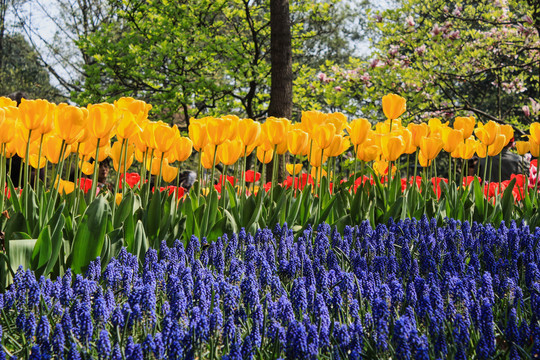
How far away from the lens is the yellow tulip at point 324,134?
9.34 feet

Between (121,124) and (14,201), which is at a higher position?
(121,124)

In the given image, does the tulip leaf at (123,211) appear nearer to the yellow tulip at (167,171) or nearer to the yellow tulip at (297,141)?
the yellow tulip at (167,171)

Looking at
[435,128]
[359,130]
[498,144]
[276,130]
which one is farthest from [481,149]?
[276,130]

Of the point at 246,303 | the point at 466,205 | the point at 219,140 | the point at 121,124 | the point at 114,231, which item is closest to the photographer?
the point at 246,303

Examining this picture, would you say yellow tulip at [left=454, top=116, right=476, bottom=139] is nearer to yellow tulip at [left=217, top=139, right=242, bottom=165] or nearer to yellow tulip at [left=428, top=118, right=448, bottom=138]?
yellow tulip at [left=428, top=118, right=448, bottom=138]

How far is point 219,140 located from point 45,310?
1.25m

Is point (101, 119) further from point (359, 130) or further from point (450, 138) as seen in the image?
point (450, 138)

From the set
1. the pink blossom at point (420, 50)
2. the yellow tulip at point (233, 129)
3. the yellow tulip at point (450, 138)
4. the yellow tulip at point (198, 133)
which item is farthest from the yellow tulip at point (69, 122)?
the pink blossom at point (420, 50)

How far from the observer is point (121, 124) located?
234 centimetres

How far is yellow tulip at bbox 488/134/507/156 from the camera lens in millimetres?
3266

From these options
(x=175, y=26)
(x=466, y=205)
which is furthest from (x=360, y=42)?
(x=466, y=205)

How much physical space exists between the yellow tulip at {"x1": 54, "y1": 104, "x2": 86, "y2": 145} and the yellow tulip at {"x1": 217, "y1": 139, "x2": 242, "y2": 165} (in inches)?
29.9

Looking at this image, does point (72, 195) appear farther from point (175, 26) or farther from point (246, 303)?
point (175, 26)

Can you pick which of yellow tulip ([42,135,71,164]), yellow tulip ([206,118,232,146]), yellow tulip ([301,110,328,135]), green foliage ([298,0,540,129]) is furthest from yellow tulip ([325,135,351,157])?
green foliage ([298,0,540,129])
